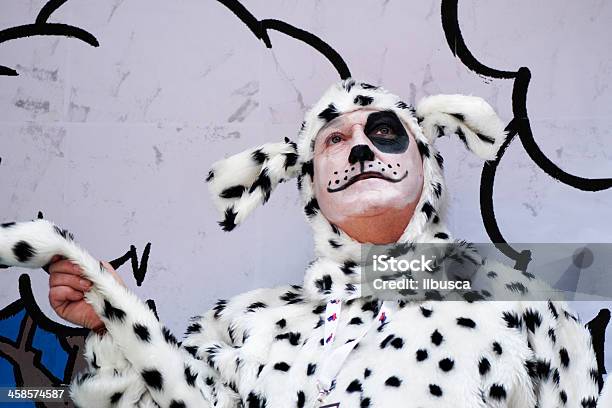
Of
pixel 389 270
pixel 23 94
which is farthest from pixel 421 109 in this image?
pixel 23 94

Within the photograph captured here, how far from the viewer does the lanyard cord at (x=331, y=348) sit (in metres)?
1.76

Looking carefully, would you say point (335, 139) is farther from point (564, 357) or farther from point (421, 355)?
point (564, 357)

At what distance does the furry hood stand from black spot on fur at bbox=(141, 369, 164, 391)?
0.44 m

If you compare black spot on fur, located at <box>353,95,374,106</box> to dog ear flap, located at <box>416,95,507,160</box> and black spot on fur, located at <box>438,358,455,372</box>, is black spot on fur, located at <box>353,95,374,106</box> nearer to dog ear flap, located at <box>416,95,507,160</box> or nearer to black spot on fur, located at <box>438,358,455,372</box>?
dog ear flap, located at <box>416,95,507,160</box>

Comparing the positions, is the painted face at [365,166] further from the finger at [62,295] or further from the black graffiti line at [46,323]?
the black graffiti line at [46,323]

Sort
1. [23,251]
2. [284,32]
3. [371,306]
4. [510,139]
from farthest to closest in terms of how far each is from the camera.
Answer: [284,32], [510,139], [371,306], [23,251]

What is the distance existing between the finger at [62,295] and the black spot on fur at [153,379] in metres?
0.21

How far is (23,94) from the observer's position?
2.56 m

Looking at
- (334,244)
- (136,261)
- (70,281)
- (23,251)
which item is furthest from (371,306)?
(136,261)

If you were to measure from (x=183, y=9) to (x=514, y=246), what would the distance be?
1241 millimetres

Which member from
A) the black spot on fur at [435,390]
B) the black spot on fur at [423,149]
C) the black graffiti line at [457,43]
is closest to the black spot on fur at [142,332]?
the black spot on fur at [435,390]

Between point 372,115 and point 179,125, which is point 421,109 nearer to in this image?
point 372,115

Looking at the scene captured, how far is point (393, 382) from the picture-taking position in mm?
1699

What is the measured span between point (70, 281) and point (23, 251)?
13 cm
